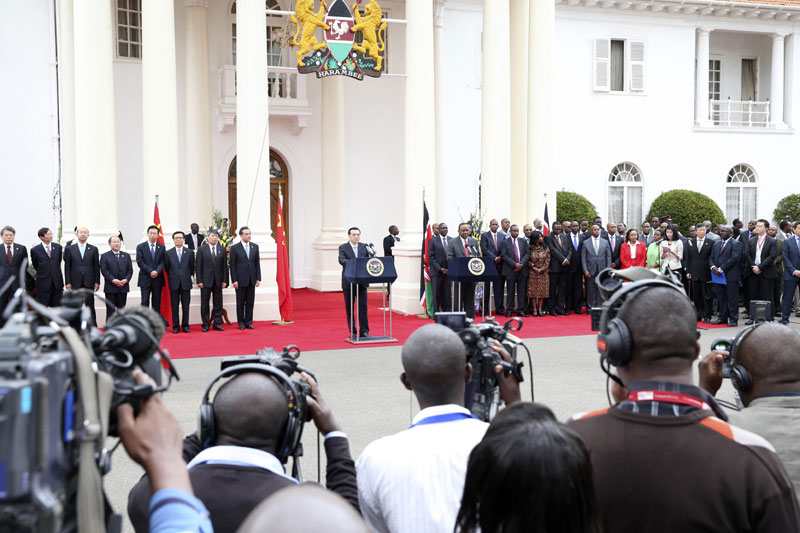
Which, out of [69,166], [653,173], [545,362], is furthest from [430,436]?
[653,173]

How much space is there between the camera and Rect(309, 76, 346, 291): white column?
70.3 feet

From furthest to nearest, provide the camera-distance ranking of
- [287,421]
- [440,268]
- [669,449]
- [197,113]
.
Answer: [197,113] → [440,268] → [287,421] → [669,449]

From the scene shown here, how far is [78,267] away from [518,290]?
8.80 meters

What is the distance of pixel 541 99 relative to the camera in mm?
19219

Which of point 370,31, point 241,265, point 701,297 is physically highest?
point 370,31

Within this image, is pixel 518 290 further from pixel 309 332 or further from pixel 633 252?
pixel 309 332

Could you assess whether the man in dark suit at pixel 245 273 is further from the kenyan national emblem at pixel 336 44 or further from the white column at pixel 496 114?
the white column at pixel 496 114

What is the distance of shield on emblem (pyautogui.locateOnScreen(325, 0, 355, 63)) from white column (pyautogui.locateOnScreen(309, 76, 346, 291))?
5.70 m

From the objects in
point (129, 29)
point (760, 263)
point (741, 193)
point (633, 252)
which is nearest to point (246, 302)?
point (633, 252)

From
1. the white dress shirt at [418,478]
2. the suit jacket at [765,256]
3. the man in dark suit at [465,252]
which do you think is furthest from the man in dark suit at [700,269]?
the white dress shirt at [418,478]

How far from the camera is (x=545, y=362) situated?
1143 cm

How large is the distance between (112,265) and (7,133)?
754 centimetres

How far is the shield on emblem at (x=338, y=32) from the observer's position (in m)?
15.4

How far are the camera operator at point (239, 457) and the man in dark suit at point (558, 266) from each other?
584 inches
